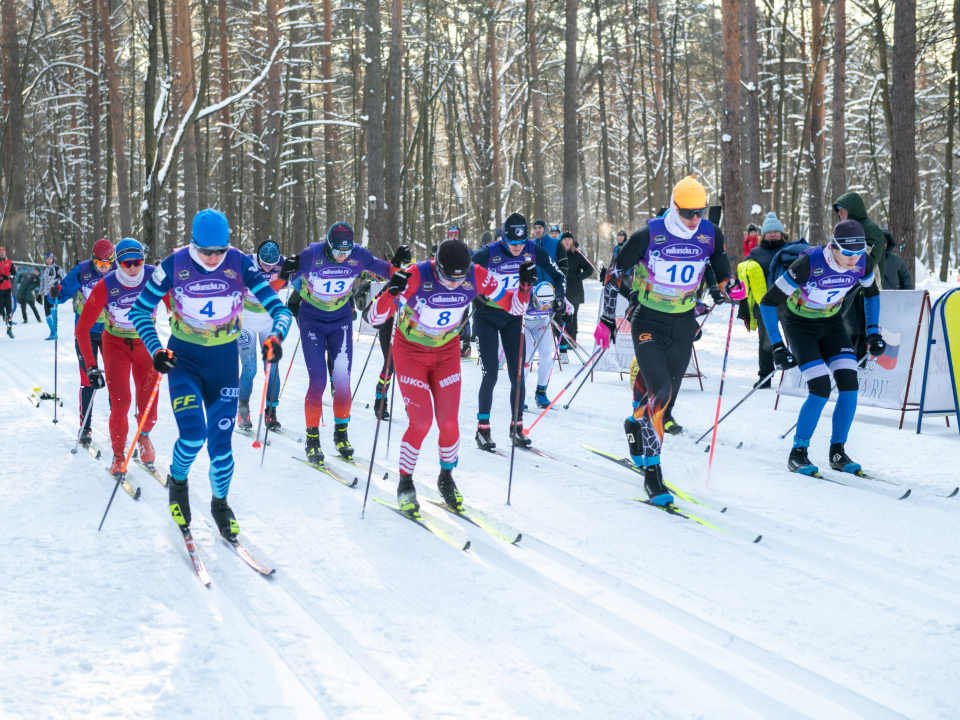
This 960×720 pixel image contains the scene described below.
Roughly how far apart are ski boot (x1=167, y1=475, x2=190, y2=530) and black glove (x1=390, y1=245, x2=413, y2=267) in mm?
2927

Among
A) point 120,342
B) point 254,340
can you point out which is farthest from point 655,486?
point 254,340

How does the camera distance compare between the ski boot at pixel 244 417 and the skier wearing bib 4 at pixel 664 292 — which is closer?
the skier wearing bib 4 at pixel 664 292

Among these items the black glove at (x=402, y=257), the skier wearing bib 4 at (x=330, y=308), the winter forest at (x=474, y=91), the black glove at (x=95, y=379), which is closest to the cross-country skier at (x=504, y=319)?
the black glove at (x=402, y=257)

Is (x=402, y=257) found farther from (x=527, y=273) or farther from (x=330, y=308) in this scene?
(x=527, y=273)

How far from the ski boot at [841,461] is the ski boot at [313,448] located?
3.97m

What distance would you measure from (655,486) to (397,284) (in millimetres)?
2156

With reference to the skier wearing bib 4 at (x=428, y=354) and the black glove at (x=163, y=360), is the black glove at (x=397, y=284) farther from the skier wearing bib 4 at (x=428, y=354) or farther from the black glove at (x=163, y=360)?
the black glove at (x=163, y=360)

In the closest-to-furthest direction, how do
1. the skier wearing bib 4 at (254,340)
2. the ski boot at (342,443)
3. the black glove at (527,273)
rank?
the black glove at (527,273)
the ski boot at (342,443)
the skier wearing bib 4 at (254,340)

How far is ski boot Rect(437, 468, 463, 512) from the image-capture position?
17.7 feet

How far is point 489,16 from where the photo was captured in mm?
23219

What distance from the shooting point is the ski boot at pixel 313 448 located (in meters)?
6.72

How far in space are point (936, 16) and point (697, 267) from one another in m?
12.1

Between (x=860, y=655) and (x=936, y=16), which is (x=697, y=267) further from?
(x=936, y=16)

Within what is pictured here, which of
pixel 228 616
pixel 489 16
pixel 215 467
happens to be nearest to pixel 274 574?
pixel 228 616
